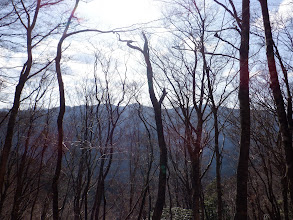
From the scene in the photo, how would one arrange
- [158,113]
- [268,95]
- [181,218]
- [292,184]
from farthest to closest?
1. [181,218]
2. [268,95]
3. [158,113]
4. [292,184]

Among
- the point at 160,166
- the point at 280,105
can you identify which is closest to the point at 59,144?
the point at 160,166

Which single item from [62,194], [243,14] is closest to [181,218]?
[62,194]

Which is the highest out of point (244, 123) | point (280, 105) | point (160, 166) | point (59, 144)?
point (280, 105)

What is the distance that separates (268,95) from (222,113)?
5.99 ft

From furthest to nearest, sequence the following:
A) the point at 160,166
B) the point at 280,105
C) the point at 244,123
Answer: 1. the point at 160,166
2. the point at 280,105
3. the point at 244,123

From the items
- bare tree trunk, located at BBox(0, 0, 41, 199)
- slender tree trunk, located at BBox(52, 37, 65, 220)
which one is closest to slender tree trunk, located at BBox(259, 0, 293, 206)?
slender tree trunk, located at BBox(52, 37, 65, 220)

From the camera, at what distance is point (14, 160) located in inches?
431

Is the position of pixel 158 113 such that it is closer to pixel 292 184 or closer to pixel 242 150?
pixel 242 150

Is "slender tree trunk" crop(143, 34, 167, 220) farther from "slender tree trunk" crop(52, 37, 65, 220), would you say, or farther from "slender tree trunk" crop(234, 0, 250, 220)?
"slender tree trunk" crop(52, 37, 65, 220)

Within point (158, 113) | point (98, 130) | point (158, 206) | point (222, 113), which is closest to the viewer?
point (158, 206)

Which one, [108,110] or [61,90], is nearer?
[61,90]

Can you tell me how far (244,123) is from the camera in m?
4.14

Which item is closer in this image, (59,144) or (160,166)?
(160,166)

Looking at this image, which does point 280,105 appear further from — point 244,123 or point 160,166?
point 160,166
